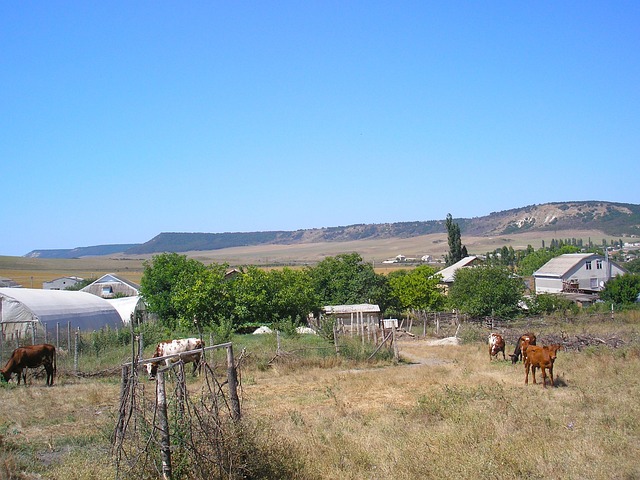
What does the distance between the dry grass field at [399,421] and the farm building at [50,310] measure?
36.4 feet

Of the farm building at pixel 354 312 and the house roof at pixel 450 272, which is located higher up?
the house roof at pixel 450 272

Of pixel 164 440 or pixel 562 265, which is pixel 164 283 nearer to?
pixel 164 440

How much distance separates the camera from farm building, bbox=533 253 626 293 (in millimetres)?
63438

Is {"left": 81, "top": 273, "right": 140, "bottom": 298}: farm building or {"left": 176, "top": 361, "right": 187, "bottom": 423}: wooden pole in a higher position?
{"left": 176, "top": 361, "right": 187, "bottom": 423}: wooden pole

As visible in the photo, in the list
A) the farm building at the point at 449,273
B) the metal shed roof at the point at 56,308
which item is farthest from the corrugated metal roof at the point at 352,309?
the farm building at the point at 449,273

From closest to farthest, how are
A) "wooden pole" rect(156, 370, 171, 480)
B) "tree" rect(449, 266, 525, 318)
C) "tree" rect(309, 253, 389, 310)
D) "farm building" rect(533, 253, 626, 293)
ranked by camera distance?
1. "wooden pole" rect(156, 370, 171, 480)
2. "tree" rect(449, 266, 525, 318)
3. "tree" rect(309, 253, 389, 310)
4. "farm building" rect(533, 253, 626, 293)

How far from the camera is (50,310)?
105 ft

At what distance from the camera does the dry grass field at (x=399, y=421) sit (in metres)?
9.37

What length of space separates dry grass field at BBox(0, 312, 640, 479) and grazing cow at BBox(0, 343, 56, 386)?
23.1 inches

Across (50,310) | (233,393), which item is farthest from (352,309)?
(233,393)

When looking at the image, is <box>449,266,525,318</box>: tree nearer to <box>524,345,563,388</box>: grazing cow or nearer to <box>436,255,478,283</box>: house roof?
<box>436,255,478,283</box>: house roof

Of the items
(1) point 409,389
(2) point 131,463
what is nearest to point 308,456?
(2) point 131,463

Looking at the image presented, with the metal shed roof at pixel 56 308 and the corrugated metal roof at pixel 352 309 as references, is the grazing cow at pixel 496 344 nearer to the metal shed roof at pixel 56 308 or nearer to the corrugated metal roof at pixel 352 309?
the corrugated metal roof at pixel 352 309

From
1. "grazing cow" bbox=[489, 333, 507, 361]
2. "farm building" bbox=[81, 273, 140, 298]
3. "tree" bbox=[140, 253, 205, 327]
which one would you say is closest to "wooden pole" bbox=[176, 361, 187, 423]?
"grazing cow" bbox=[489, 333, 507, 361]
